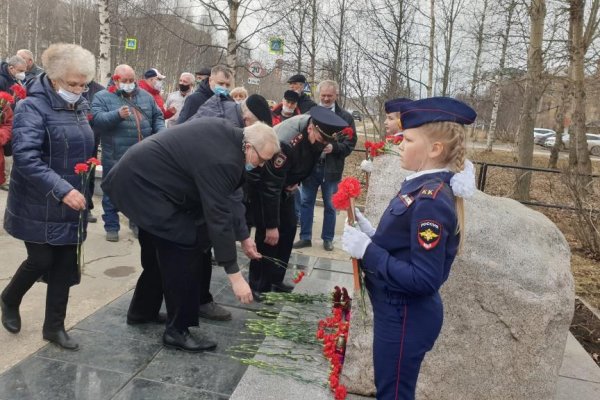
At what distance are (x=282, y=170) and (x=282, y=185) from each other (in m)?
0.14

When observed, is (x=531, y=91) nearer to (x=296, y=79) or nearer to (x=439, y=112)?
(x=296, y=79)

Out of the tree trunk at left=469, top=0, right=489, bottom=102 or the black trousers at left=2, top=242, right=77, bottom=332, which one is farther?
the tree trunk at left=469, top=0, right=489, bottom=102

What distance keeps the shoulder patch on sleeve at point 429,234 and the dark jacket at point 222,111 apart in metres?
3.14

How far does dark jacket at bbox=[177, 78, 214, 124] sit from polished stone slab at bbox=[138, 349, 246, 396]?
272 centimetres

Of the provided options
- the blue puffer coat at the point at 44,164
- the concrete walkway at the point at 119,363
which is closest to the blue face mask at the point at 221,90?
the concrete walkway at the point at 119,363

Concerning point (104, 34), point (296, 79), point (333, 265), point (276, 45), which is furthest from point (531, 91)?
point (104, 34)

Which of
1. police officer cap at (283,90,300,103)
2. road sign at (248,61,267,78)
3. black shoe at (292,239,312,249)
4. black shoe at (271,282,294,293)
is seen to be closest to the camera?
black shoe at (271,282,294,293)

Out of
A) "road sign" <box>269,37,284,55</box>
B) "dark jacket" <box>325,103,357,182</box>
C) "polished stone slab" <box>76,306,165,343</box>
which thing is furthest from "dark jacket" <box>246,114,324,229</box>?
"road sign" <box>269,37,284,55</box>

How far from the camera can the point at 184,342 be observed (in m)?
3.19

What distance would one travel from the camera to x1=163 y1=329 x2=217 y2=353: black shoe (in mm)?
3186

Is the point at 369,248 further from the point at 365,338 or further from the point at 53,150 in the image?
the point at 53,150

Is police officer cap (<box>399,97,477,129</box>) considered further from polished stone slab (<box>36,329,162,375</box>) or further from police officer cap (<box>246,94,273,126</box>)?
police officer cap (<box>246,94,273,126</box>)

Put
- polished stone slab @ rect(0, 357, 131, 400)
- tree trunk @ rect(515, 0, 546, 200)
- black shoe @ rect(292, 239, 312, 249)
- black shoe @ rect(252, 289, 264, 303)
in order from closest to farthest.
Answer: polished stone slab @ rect(0, 357, 131, 400) → black shoe @ rect(252, 289, 264, 303) → black shoe @ rect(292, 239, 312, 249) → tree trunk @ rect(515, 0, 546, 200)

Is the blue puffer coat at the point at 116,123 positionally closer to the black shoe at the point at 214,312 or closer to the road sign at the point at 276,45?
the black shoe at the point at 214,312
